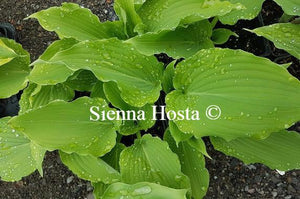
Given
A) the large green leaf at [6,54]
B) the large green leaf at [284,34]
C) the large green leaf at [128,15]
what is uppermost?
the large green leaf at [128,15]

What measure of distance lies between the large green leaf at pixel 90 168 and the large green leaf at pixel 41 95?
0.24 meters

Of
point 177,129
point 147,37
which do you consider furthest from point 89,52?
point 177,129

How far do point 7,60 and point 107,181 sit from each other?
1.88 ft

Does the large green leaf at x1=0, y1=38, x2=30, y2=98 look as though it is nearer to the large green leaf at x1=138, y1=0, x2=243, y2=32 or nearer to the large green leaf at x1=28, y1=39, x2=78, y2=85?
the large green leaf at x1=28, y1=39, x2=78, y2=85

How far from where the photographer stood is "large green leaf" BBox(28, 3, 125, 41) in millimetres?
1344

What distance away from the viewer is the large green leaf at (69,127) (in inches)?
46.8

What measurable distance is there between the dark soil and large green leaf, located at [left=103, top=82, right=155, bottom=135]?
35 centimetres

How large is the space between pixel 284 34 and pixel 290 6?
0.32ft

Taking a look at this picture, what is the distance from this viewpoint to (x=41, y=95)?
1457 millimetres

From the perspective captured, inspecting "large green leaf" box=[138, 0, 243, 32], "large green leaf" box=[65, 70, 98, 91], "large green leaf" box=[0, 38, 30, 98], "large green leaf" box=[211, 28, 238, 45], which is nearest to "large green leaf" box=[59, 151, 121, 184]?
"large green leaf" box=[65, 70, 98, 91]

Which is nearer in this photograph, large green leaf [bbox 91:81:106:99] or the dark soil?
large green leaf [bbox 91:81:106:99]

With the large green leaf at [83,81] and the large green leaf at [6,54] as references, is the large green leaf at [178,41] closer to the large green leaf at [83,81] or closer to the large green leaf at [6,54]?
the large green leaf at [83,81]
